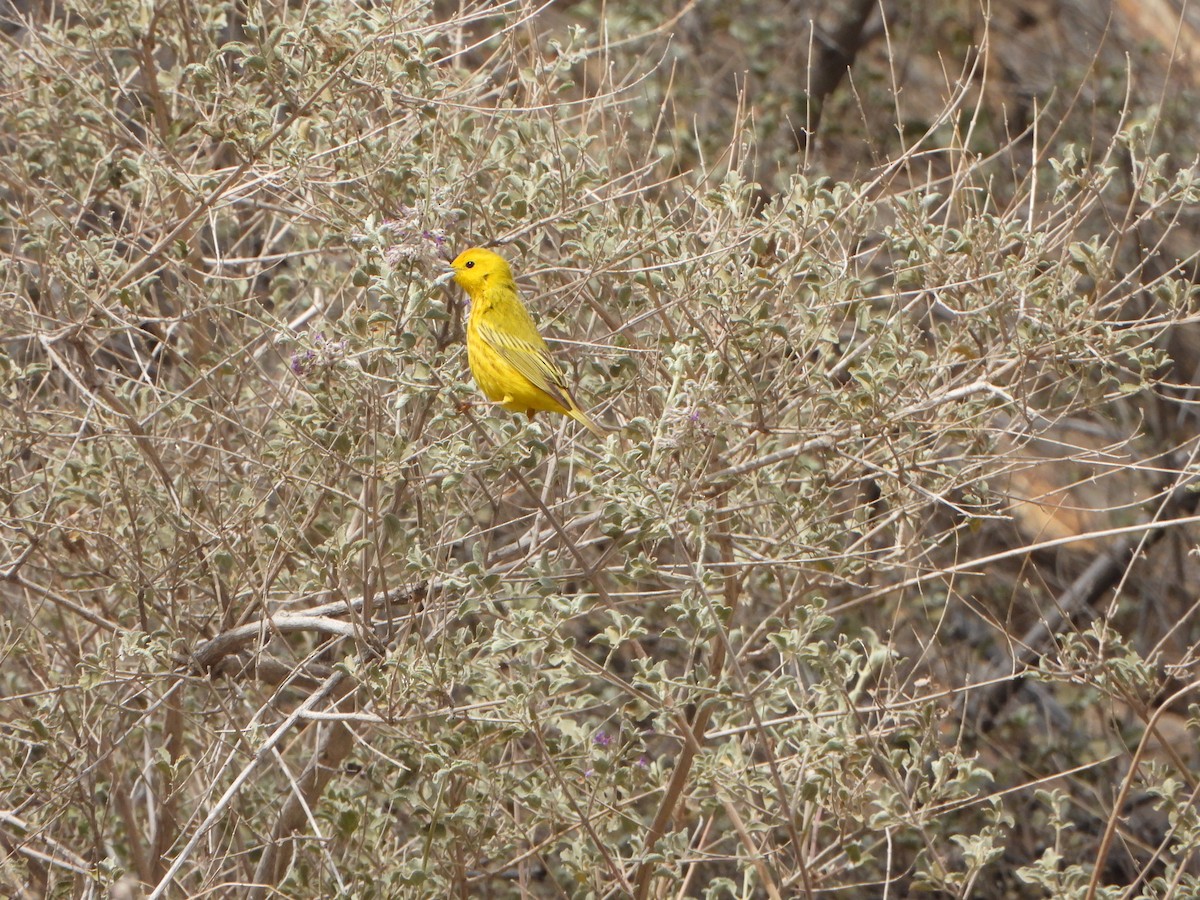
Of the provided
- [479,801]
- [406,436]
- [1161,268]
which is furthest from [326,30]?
[1161,268]

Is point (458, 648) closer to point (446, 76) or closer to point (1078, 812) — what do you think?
point (446, 76)

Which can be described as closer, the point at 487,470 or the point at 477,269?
the point at 487,470

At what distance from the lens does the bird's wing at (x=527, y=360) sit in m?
4.14

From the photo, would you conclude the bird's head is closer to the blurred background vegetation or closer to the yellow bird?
the yellow bird

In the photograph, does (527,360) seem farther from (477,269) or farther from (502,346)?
(477,269)

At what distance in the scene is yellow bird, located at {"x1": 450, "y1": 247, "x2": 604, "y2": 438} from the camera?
4.13m

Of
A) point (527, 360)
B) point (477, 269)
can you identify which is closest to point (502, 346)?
point (527, 360)

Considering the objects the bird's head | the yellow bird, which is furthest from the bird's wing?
the bird's head

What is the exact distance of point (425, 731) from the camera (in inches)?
157

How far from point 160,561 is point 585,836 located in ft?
5.15

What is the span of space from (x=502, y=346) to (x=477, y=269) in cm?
22

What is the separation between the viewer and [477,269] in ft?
13.5

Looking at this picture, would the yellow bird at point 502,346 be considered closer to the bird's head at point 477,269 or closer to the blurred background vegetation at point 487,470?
the bird's head at point 477,269

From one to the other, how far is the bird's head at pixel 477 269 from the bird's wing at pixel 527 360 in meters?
0.12
